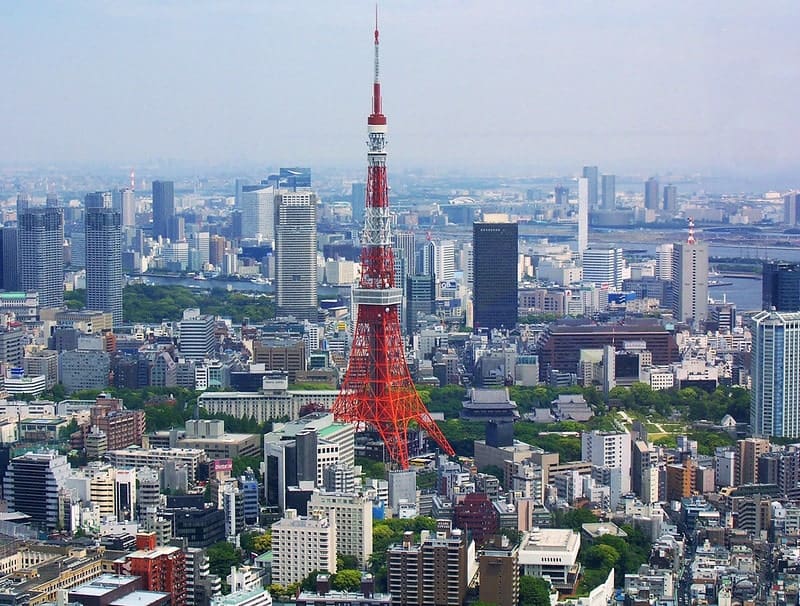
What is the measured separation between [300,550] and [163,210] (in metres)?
22.4

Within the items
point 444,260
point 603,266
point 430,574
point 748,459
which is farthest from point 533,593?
point 603,266

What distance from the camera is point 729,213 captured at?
24109 mm

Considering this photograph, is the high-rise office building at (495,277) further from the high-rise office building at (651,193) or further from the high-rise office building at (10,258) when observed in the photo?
the high-rise office building at (10,258)

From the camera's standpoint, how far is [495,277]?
21.7 m

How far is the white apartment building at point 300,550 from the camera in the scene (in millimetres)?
9398

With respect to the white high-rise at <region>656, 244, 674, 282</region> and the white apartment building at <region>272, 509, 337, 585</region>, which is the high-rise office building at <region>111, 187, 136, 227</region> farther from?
the white apartment building at <region>272, 509, 337, 585</region>

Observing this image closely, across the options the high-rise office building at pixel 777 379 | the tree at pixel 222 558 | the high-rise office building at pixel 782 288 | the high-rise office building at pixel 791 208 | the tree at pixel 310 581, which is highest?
the high-rise office building at pixel 791 208

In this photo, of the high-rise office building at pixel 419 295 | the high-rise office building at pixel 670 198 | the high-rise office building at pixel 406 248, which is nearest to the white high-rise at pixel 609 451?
the high-rise office building at pixel 419 295

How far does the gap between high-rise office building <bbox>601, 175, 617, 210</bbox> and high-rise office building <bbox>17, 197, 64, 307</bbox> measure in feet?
24.4

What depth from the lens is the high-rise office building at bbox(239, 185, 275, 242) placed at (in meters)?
30.1

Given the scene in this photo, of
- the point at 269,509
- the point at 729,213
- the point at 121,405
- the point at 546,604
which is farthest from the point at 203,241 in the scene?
the point at 546,604

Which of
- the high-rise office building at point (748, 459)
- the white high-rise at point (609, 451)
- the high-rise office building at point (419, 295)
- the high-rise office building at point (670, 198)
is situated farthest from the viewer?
the high-rise office building at point (670, 198)

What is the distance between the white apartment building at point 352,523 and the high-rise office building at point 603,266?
1669cm

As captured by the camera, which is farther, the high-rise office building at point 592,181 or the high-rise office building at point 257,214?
the high-rise office building at point 257,214
